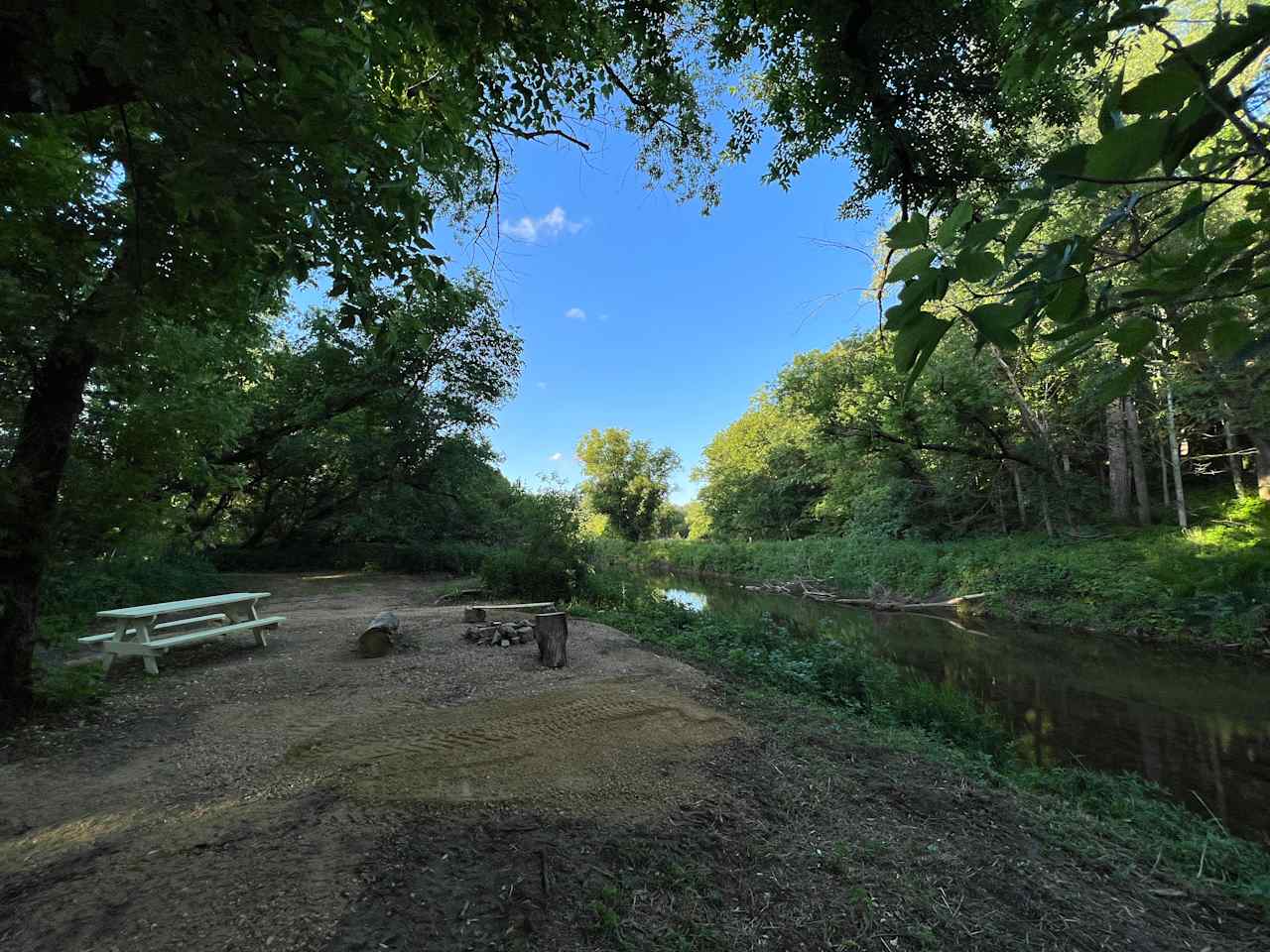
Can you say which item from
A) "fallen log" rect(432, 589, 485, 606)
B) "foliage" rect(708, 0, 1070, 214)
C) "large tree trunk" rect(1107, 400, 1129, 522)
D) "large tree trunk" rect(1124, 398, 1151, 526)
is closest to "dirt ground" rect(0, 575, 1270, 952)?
"foliage" rect(708, 0, 1070, 214)

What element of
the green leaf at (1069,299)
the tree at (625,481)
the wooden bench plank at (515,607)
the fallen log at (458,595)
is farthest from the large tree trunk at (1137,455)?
the tree at (625,481)

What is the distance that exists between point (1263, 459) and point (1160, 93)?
17.0m

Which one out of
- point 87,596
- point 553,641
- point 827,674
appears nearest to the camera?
point 553,641

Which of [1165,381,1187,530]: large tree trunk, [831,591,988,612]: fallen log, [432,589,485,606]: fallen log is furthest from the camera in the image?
[831,591,988,612]: fallen log

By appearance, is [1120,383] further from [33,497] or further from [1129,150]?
[33,497]

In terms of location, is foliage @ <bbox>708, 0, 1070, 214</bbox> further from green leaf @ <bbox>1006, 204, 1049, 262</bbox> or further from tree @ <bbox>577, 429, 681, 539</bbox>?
tree @ <bbox>577, 429, 681, 539</bbox>

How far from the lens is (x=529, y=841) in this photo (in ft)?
8.91

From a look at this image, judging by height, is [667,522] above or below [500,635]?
above

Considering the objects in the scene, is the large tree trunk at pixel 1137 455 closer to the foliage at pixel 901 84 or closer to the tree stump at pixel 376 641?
the foliage at pixel 901 84

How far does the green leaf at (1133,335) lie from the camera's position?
0.85 metres

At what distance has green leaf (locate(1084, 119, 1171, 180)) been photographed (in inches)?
26.4

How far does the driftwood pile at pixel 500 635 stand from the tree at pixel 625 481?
34.7 metres

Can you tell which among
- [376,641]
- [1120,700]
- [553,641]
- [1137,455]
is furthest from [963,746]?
[1137,455]

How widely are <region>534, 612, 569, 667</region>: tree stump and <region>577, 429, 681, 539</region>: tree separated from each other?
3598 cm
